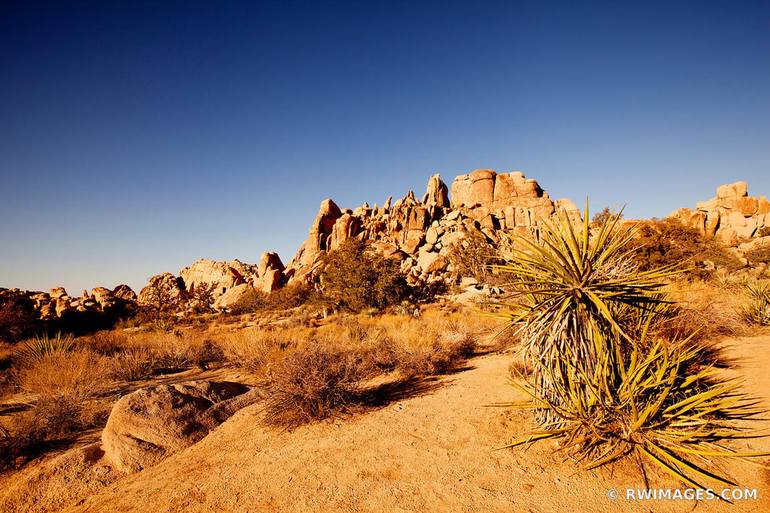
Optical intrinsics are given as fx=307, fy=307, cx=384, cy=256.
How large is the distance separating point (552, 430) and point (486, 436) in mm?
921

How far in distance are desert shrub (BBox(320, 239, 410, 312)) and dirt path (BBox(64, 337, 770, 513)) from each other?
15.0 m

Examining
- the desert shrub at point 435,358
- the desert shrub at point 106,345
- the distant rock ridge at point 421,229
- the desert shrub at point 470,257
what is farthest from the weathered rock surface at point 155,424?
the distant rock ridge at point 421,229

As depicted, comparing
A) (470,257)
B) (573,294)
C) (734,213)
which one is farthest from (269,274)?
(734,213)

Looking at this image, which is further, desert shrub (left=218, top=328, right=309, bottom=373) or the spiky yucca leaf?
desert shrub (left=218, top=328, right=309, bottom=373)

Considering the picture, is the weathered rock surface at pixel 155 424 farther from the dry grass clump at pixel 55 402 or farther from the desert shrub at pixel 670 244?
the desert shrub at pixel 670 244

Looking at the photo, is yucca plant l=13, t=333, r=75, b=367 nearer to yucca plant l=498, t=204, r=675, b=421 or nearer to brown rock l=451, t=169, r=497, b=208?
yucca plant l=498, t=204, r=675, b=421

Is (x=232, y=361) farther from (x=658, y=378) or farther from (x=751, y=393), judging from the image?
(x=751, y=393)

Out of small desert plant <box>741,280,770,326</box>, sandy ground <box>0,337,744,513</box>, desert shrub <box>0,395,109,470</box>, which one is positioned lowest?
sandy ground <box>0,337,744,513</box>

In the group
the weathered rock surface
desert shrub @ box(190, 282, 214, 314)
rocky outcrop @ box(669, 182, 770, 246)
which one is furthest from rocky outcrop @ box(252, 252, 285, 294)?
rocky outcrop @ box(669, 182, 770, 246)

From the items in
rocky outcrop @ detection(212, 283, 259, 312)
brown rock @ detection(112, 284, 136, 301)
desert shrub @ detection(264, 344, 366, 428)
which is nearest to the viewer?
desert shrub @ detection(264, 344, 366, 428)

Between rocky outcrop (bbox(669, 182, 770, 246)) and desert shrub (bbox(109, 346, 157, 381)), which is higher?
rocky outcrop (bbox(669, 182, 770, 246))

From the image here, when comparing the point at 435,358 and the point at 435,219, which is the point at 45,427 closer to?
the point at 435,358

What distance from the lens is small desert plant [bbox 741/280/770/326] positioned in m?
8.20

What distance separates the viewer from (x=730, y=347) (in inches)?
266
